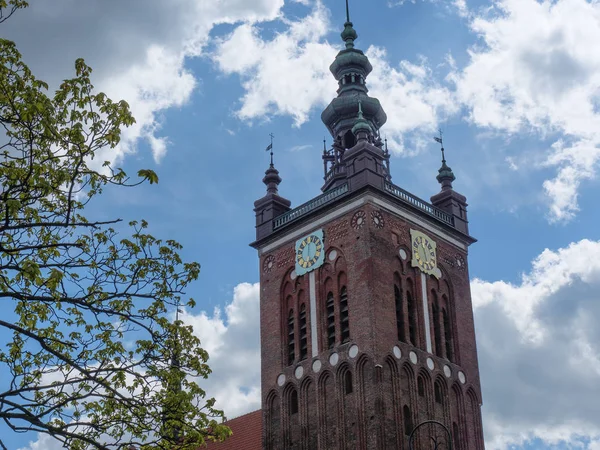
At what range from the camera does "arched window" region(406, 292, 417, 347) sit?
46.8 m

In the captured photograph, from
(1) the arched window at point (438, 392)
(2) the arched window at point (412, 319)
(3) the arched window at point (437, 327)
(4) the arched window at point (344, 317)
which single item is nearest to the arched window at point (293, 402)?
(4) the arched window at point (344, 317)

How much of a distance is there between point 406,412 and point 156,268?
86.1 ft

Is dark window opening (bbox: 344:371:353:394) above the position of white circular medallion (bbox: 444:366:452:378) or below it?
below

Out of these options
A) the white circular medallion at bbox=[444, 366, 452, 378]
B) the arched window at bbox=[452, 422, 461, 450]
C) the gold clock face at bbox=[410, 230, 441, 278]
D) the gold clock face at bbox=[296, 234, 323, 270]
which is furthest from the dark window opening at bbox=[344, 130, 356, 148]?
the arched window at bbox=[452, 422, 461, 450]

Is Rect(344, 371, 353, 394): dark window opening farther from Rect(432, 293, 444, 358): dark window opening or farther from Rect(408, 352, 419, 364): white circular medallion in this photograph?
Rect(432, 293, 444, 358): dark window opening

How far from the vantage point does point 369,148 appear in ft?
160

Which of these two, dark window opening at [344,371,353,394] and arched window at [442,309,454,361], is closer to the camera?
dark window opening at [344,371,353,394]

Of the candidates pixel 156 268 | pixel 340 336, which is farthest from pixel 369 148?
pixel 156 268

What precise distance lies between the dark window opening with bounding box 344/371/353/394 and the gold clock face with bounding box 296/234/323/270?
613cm

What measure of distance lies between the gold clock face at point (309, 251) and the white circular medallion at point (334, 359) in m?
4.96

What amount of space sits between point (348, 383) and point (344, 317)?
123 inches

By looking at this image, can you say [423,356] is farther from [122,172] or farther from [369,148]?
[122,172]

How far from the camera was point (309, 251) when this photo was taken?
162ft

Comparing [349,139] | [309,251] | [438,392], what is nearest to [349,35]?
[349,139]
